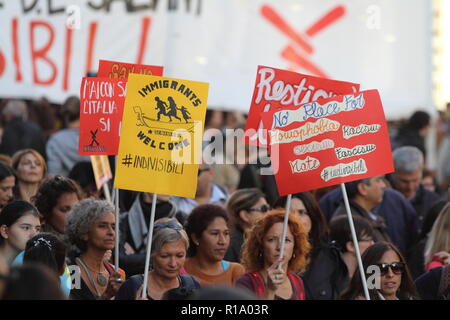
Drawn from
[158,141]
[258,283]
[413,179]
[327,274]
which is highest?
[413,179]

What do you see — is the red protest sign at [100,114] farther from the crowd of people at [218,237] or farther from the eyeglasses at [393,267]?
the eyeglasses at [393,267]

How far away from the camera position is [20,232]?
675 centimetres

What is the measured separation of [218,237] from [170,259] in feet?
3.06

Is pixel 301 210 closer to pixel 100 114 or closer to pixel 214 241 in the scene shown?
pixel 214 241

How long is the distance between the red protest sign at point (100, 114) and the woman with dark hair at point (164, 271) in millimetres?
878

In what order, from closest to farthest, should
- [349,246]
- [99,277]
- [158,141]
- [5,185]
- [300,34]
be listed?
[158,141] < [99,277] < [349,246] < [5,185] < [300,34]

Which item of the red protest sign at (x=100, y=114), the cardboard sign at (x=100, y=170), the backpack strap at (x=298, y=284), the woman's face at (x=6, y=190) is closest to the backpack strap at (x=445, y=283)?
the backpack strap at (x=298, y=284)

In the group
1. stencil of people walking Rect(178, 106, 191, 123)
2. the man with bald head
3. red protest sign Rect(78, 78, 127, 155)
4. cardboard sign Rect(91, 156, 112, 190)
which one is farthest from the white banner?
stencil of people walking Rect(178, 106, 191, 123)

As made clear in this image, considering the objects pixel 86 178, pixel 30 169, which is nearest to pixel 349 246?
pixel 86 178

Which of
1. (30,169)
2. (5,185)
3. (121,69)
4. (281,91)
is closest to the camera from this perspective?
(281,91)

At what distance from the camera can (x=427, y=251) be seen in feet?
26.2

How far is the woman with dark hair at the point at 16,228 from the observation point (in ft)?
22.1

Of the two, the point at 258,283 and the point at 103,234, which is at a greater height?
the point at 103,234
